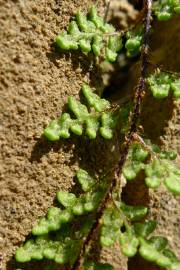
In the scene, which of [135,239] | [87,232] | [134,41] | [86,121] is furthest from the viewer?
[134,41]

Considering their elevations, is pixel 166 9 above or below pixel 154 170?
above

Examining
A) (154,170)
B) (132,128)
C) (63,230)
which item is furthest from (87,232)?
(132,128)

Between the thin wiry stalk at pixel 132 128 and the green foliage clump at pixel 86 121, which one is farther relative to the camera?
the green foliage clump at pixel 86 121

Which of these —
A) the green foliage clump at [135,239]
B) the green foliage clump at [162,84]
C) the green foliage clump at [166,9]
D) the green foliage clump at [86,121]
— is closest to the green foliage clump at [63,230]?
the green foliage clump at [135,239]

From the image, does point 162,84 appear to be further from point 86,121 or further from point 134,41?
point 86,121

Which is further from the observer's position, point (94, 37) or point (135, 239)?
point (94, 37)

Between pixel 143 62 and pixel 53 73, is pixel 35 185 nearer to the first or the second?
pixel 53 73

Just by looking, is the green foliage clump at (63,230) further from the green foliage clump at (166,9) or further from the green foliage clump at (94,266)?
the green foliage clump at (166,9)
